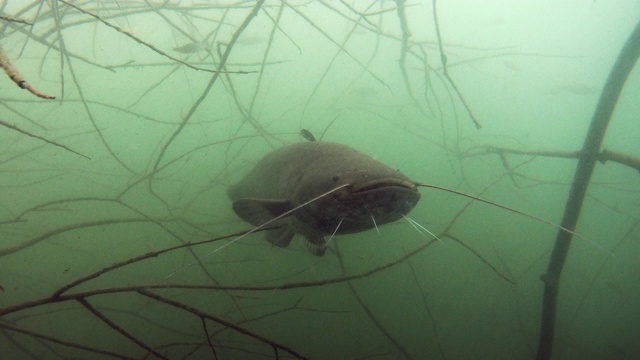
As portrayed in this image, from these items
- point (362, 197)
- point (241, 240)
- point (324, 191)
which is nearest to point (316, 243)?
point (324, 191)

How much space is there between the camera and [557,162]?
1819 cm

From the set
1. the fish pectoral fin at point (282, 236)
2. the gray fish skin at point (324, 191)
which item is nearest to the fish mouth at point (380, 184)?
the gray fish skin at point (324, 191)

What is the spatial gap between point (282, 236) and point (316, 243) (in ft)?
1.39

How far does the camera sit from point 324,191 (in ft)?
6.08

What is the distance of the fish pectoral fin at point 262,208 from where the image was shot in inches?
88.4

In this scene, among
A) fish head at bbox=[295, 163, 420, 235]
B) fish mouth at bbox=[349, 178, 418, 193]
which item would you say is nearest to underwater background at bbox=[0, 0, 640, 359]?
fish head at bbox=[295, 163, 420, 235]

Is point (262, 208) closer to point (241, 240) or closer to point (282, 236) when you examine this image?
point (282, 236)

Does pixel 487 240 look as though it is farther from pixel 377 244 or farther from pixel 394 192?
pixel 394 192

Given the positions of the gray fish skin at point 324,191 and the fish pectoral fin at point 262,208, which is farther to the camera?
the fish pectoral fin at point 262,208

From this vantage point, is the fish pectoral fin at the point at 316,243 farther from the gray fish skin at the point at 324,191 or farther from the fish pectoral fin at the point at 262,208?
the fish pectoral fin at the point at 262,208

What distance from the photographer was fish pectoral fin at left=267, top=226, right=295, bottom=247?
276 centimetres

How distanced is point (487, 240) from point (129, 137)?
10077mm

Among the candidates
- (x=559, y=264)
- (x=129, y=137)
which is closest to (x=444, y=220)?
(x=559, y=264)

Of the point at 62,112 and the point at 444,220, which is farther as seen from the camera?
the point at 62,112
